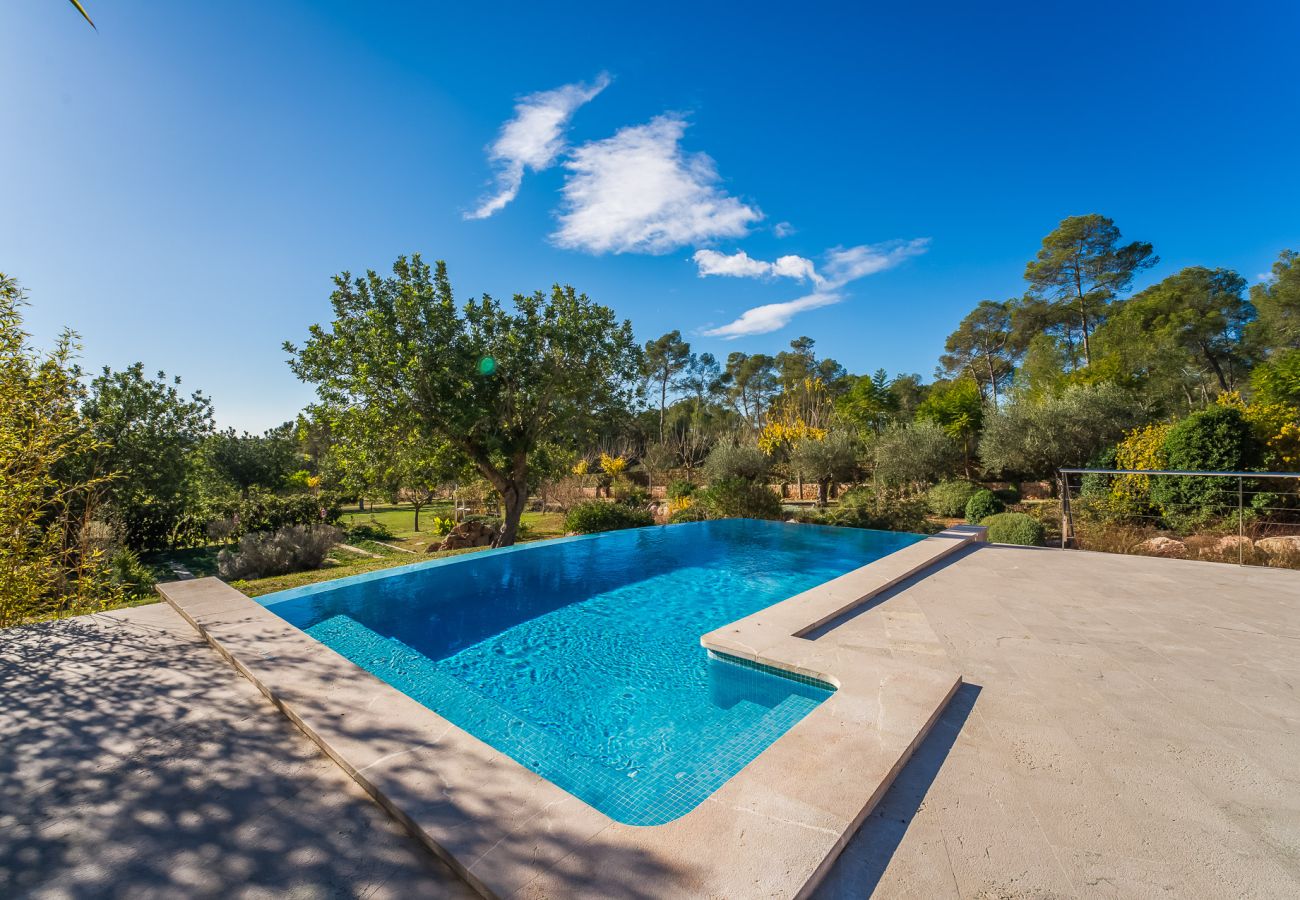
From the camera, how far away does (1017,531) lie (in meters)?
8.34

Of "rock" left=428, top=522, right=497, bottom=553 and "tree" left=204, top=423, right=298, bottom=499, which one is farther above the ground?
"tree" left=204, top=423, right=298, bottom=499

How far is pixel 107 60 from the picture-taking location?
4.77 meters

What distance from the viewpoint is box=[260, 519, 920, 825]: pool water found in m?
2.83

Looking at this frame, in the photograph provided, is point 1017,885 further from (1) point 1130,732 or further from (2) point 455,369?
(2) point 455,369

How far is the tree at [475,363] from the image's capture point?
873 cm

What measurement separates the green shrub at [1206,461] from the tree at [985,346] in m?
Result: 22.9

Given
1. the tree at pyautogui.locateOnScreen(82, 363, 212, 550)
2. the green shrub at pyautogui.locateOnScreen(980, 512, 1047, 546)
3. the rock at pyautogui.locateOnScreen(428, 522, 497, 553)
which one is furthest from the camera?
the rock at pyautogui.locateOnScreen(428, 522, 497, 553)

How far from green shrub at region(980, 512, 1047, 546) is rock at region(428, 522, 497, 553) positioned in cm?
1042

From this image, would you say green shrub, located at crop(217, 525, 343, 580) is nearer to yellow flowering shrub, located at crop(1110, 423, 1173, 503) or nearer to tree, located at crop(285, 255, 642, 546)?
tree, located at crop(285, 255, 642, 546)

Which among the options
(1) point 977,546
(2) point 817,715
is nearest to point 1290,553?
(1) point 977,546

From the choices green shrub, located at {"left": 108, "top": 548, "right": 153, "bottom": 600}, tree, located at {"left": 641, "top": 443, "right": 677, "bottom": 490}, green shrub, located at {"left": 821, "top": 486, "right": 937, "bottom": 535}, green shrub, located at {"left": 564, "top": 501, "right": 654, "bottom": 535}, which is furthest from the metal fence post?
tree, located at {"left": 641, "top": 443, "right": 677, "bottom": 490}

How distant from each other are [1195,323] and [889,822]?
30966 mm

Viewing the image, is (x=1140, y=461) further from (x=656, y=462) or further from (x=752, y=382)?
(x=752, y=382)

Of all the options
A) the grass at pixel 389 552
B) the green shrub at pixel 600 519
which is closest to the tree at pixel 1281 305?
the green shrub at pixel 600 519
